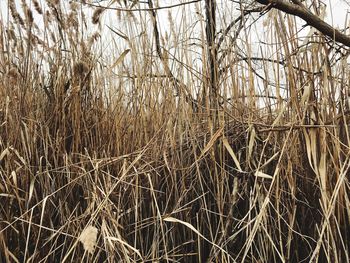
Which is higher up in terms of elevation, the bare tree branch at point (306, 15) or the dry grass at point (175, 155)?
the bare tree branch at point (306, 15)

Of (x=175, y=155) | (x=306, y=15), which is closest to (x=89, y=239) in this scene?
(x=175, y=155)

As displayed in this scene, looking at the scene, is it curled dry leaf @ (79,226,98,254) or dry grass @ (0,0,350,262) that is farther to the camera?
dry grass @ (0,0,350,262)

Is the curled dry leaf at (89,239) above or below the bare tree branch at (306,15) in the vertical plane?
below

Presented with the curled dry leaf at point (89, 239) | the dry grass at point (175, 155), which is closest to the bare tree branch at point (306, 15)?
the dry grass at point (175, 155)

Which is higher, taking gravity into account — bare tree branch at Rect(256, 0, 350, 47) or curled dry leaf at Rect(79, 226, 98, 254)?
bare tree branch at Rect(256, 0, 350, 47)

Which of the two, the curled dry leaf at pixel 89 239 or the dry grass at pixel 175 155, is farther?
the dry grass at pixel 175 155

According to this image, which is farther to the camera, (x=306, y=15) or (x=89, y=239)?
(x=306, y=15)

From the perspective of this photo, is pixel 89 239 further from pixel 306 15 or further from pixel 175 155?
pixel 306 15

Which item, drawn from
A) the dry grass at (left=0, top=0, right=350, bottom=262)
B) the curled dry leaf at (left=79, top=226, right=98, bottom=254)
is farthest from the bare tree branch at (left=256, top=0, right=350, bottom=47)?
the curled dry leaf at (left=79, top=226, right=98, bottom=254)

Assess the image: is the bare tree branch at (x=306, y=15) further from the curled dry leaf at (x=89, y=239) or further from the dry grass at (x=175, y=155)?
the curled dry leaf at (x=89, y=239)

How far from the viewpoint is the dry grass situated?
1.09 metres

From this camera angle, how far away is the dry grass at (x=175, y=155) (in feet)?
3.58

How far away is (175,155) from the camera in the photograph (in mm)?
1238

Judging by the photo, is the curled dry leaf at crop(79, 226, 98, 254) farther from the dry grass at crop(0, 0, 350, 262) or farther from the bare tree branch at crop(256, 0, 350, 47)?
the bare tree branch at crop(256, 0, 350, 47)
